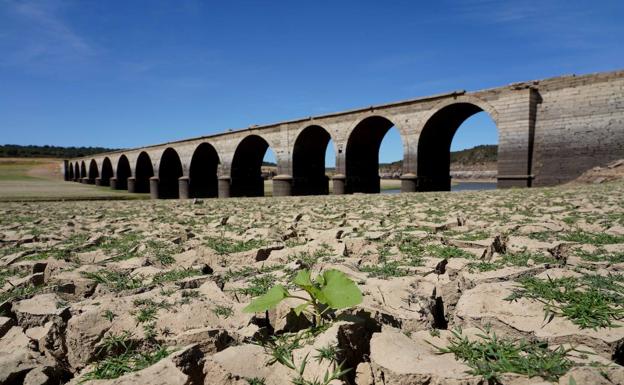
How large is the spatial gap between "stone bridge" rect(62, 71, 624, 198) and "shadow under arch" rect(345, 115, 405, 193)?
50mm

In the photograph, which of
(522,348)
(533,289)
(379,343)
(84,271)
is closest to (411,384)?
(379,343)

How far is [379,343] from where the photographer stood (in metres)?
1.30

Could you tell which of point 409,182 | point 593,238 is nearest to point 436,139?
point 409,182

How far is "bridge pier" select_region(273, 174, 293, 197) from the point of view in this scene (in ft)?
66.6

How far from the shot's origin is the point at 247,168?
25.6 meters

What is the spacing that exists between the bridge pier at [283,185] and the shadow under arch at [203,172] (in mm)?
9606

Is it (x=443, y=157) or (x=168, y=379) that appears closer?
(x=168, y=379)

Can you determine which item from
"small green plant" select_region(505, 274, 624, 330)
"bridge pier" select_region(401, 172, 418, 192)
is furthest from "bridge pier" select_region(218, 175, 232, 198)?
"small green plant" select_region(505, 274, 624, 330)

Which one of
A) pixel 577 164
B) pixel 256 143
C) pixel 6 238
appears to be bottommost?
pixel 6 238

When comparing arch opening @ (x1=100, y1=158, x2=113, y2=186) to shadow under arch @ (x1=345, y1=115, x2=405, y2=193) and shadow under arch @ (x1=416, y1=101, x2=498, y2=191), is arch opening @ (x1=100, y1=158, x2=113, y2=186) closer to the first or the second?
shadow under arch @ (x1=345, y1=115, x2=405, y2=193)

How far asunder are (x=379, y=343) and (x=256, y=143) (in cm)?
2382

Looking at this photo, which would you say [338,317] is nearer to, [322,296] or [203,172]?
[322,296]

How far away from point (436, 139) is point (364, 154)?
3872mm

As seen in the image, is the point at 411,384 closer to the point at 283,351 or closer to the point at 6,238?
the point at 283,351
